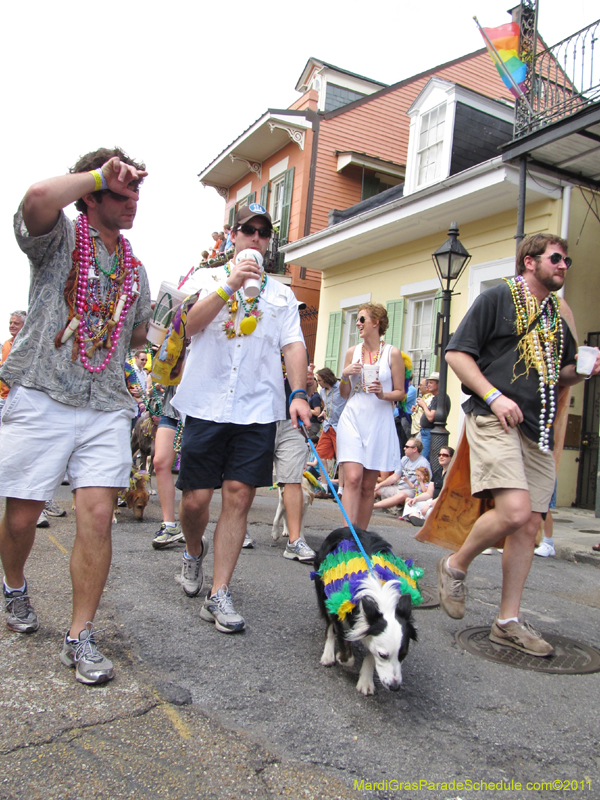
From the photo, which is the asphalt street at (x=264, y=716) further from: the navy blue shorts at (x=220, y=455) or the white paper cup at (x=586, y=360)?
the white paper cup at (x=586, y=360)

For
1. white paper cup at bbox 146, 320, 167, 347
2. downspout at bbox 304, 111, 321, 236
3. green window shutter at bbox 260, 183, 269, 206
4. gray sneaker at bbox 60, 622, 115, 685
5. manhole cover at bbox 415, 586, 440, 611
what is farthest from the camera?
green window shutter at bbox 260, 183, 269, 206

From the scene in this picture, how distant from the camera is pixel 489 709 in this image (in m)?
2.58

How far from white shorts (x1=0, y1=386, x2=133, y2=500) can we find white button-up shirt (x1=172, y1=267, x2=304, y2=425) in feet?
2.34

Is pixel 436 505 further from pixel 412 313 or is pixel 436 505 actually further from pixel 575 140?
pixel 412 313

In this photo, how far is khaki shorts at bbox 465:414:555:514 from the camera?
325 cm

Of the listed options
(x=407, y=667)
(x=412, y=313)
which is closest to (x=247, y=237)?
(x=407, y=667)

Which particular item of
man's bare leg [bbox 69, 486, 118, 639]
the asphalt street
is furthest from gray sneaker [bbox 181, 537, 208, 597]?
man's bare leg [bbox 69, 486, 118, 639]

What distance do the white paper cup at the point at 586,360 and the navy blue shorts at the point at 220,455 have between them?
165 cm

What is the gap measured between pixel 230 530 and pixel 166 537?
1.84 meters

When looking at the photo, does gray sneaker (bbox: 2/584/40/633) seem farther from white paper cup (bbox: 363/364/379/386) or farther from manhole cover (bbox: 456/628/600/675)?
white paper cup (bbox: 363/364/379/386)

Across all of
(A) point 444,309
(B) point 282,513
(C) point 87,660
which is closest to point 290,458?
(B) point 282,513

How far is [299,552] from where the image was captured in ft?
16.6

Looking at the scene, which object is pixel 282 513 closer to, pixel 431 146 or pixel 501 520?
pixel 501 520

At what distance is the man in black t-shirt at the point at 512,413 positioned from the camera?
10.7 ft
